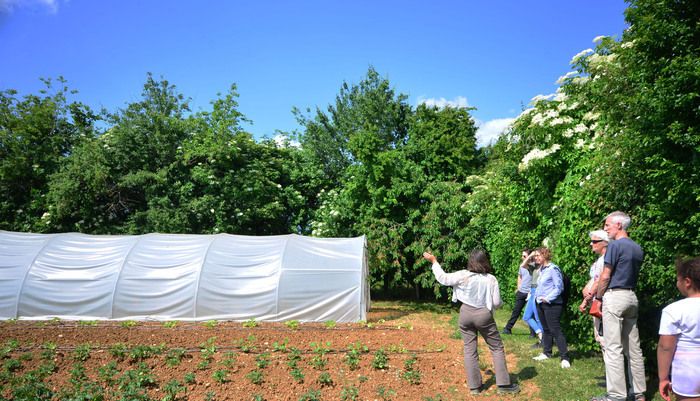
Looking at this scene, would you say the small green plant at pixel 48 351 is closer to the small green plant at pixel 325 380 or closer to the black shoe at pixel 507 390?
the small green plant at pixel 325 380

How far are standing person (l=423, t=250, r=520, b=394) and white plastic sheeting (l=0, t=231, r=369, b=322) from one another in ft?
18.6

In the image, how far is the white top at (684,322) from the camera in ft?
9.57

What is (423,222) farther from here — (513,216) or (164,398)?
(164,398)

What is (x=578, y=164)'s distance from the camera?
703 centimetres

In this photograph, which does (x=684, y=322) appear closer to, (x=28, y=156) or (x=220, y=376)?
(x=220, y=376)

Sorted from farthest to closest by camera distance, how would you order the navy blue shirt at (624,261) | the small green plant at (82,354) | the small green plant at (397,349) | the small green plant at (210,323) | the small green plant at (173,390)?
the small green plant at (210,323) → the small green plant at (397,349) → the small green plant at (82,354) → the small green plant at (173,390) → the navy blue shirt at (624,261)

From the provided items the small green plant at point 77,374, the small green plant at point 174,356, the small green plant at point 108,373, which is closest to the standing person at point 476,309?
the small green plant at point 174,356

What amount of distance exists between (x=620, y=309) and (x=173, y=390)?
521cm

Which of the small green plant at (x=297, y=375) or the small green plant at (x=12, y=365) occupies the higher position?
the small green plant at (x=297, y=375)

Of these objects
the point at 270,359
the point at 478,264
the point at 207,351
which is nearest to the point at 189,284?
the point at 207,351

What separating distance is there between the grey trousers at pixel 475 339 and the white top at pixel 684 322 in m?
2.23

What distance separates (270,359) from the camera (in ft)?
22.0

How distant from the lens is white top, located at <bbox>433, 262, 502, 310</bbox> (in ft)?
16.8

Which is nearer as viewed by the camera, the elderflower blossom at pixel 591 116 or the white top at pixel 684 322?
the white top at pixel 684 322
